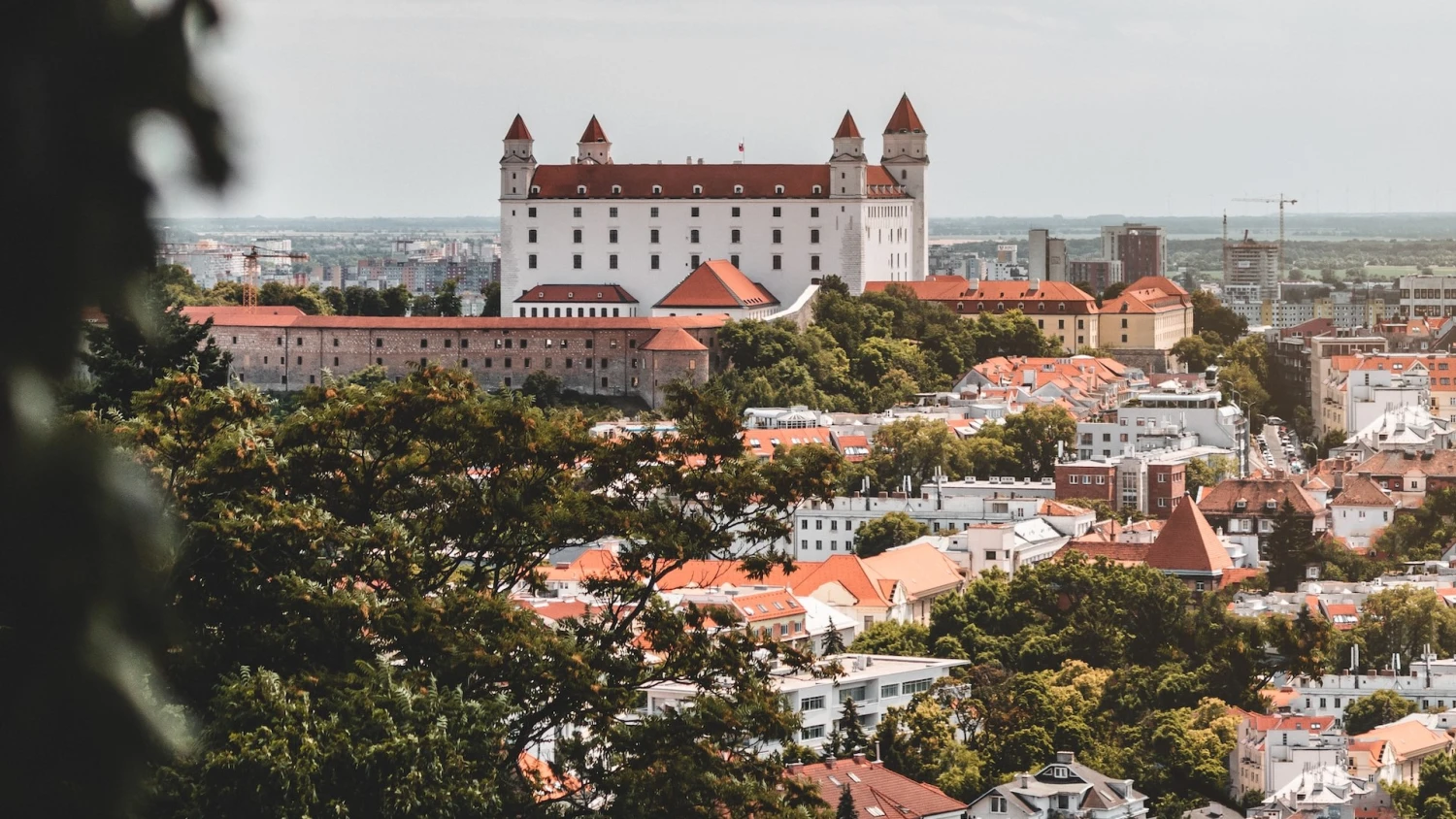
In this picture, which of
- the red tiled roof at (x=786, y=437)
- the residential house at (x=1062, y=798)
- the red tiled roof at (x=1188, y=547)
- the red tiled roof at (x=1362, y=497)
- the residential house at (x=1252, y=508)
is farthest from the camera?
the red tiled roof at (x=1362, y=497)

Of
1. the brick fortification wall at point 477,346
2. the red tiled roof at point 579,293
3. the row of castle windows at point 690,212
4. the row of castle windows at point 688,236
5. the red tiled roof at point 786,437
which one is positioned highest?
the row of castle windows at point 690,212

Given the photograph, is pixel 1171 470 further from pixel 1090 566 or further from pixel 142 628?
pixel 142 628

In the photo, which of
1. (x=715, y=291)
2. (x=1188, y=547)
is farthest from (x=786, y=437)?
(x=715, y=291)

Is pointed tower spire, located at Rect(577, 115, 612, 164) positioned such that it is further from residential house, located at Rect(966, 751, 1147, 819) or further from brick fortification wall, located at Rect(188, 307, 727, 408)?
residential house, located at Rect(966, 751, 1147, 819)

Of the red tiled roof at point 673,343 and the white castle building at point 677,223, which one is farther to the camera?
the white castle building at point 677,223

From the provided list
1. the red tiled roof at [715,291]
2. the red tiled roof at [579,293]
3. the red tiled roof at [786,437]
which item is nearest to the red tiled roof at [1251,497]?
the red tiled roof at [786,437]

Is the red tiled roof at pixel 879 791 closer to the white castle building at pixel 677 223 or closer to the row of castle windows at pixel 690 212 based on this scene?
the white castle building at pixel 677 223

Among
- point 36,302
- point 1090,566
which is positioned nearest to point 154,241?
point 36,302
